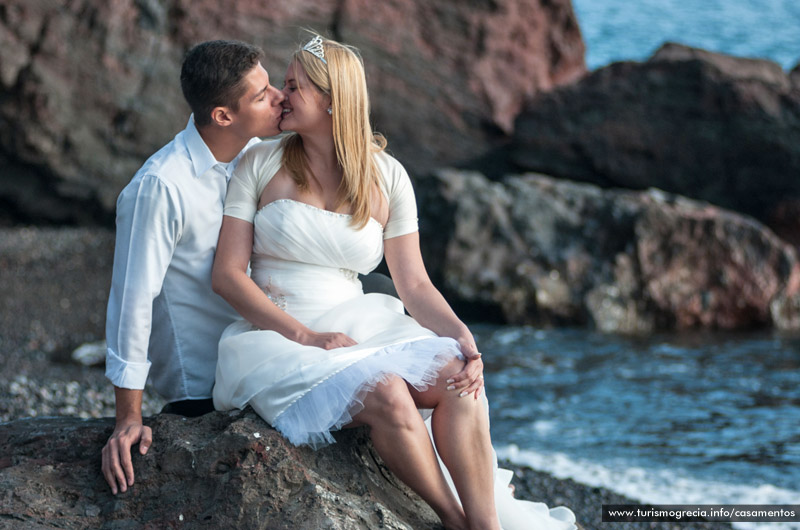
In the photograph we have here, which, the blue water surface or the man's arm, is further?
the blue water surface

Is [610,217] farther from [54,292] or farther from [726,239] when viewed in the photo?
[54,292]

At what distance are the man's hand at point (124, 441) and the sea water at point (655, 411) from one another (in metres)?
3.28

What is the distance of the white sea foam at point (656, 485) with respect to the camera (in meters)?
5.20

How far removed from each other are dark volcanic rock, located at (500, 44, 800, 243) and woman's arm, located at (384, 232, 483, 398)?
970 cm

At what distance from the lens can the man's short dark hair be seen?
3.24 m

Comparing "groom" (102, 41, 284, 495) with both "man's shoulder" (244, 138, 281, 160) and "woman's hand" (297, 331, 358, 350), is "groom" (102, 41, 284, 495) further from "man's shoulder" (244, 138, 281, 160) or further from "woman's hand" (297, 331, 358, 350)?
"woman's hand" (297, 331, 358, 350)

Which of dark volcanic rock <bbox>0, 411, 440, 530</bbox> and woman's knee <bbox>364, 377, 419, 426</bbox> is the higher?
woman's knee <bbox>364, 377, 419, 426</bbox>

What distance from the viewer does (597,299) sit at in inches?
365

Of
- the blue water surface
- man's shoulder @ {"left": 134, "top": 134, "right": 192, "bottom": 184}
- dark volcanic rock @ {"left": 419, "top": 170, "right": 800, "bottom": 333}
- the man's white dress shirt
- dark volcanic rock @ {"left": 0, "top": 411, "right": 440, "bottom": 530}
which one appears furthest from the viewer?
dark volcanic rock @ {"left": 419, "top": 170, "right": 800, "bottom": 333}

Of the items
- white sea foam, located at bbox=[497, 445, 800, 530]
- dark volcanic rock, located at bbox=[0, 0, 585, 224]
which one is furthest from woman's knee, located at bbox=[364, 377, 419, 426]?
dark volcanic rock, located at bbox=[0, 0, 585, 224]

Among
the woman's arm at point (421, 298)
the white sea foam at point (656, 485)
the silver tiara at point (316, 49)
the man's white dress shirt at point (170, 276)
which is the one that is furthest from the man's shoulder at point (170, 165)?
the white sea foam at point (656, 485)

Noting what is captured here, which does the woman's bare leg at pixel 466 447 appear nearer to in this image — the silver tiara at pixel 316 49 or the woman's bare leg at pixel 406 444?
the woman's bare leg at pixel 406 444

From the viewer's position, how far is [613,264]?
30.8 ft

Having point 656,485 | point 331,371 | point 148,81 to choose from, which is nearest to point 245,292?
point 331,371
